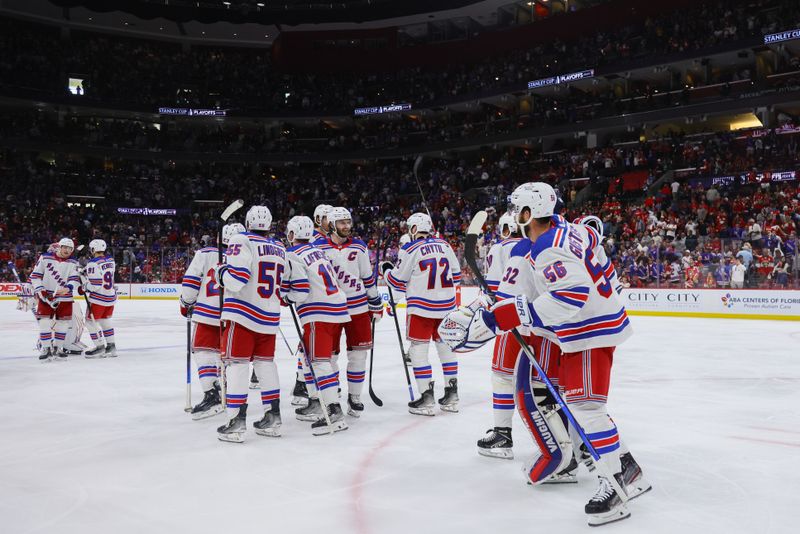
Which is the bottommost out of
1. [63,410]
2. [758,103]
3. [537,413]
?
[63,410]

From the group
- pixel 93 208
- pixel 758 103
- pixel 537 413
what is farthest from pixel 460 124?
pixel 537 413

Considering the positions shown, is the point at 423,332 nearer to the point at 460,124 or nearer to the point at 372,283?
the point at 372,283

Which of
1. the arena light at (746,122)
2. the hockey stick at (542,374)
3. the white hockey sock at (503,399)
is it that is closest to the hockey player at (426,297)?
the white hockey sock at (503,399)

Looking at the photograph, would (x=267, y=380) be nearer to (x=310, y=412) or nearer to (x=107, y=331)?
(x=310, y=412)

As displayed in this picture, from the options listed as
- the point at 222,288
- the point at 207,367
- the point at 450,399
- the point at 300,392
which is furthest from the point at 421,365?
the point at 207,367

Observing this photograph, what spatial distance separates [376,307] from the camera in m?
5.73

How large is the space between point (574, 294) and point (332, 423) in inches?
99.4

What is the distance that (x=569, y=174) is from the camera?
2542 centimetres

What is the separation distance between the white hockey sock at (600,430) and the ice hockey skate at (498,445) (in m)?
1.07

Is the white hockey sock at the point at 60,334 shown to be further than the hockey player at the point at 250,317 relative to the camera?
Yes

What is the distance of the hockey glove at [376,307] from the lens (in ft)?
18.8

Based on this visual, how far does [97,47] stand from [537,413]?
36.1 m

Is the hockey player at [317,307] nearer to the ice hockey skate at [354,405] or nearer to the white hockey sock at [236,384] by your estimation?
the ice hockey skate at [354,405]

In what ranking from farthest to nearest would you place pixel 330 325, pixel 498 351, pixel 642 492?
pixel 330 325, pixel 498 351, pixel 642 492
